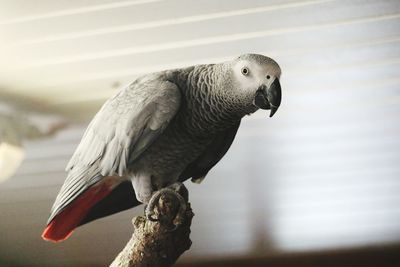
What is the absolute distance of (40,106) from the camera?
1.95 m

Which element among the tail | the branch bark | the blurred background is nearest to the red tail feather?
the tail

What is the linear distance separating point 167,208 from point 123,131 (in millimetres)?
161

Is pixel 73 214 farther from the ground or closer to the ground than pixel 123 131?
closer to the ground

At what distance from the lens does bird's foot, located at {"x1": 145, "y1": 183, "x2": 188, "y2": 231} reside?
100 centimetres

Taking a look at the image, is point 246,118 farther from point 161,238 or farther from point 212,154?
point 161,238

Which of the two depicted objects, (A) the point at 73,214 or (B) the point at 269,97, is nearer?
(B) the point at 269,97

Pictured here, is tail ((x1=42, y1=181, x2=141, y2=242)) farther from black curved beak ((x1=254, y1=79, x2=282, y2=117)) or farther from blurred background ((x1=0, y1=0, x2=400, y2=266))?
blurred background ((x1=0, y1=0, x2=400, y2=266))

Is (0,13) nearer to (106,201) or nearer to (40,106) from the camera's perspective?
(40,106)

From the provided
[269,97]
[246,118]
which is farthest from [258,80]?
[246,118]

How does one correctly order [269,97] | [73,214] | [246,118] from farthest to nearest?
[246,118] → [73,214] → [269,97]

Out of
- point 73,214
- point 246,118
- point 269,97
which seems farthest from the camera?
point 246,118

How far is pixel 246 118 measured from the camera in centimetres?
201

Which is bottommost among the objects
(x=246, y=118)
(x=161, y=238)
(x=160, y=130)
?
(x=161, y=238)

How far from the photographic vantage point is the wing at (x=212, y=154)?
1.14m
